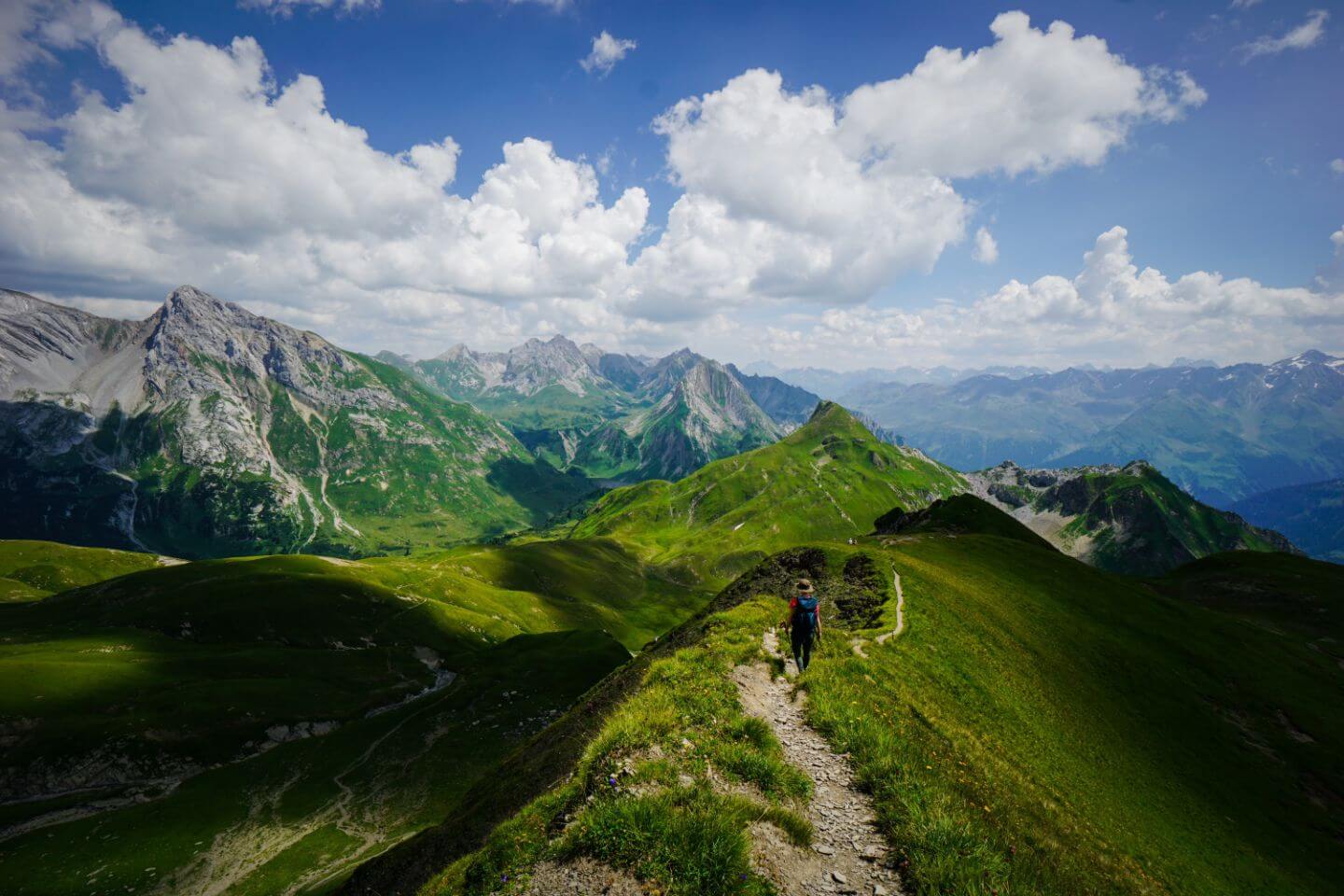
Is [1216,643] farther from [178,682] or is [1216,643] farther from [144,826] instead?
[178,682]

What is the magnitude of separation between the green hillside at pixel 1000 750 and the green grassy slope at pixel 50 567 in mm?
241156

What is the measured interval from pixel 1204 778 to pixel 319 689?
11417 cm

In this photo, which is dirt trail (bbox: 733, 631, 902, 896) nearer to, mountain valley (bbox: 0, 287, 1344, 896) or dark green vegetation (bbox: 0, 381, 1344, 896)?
→ mountain valley (bbox: 0, 287, 1344, 896)

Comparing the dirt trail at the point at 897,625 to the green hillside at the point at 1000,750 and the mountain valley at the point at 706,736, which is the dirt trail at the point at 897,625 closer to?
the mountain valley at the point at 706,736

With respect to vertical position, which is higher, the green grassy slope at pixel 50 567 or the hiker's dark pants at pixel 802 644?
the hiker's dark pants at pixel 802 644

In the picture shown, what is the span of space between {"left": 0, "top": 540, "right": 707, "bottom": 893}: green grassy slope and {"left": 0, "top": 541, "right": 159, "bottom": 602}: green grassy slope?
53692 mm

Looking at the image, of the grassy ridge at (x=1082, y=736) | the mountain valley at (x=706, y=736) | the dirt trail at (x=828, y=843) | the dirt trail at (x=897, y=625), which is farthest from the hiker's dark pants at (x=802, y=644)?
the dirt trail at (x=897, y=625)

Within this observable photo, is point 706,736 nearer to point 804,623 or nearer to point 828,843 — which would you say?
point 828,843

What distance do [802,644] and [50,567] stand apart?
918ft

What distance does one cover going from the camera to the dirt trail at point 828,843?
9.89 m

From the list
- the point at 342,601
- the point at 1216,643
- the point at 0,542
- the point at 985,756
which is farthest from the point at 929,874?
the point at 0,542

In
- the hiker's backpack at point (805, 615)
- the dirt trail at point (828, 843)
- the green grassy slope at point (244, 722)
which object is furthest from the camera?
the green grassy slope at point (244, 722)

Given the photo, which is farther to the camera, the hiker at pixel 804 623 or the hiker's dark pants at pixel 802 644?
the hiker's dark pants at pixel 802 644

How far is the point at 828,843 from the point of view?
1085cm
